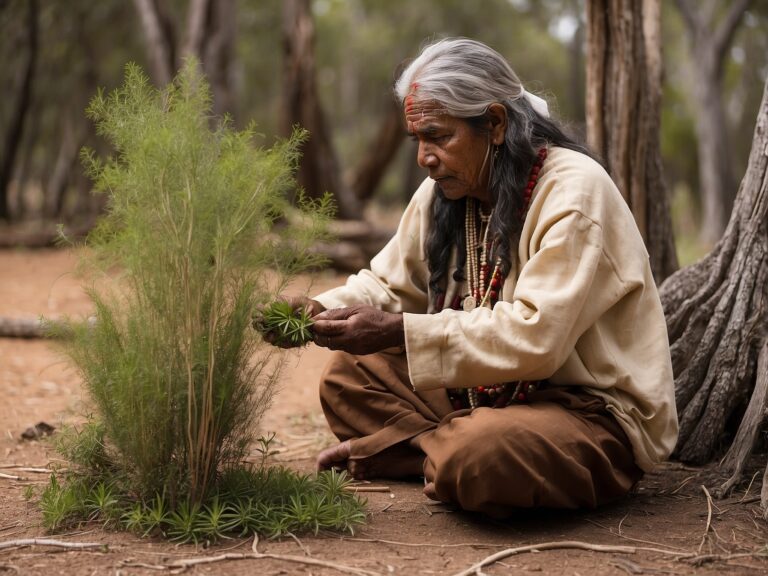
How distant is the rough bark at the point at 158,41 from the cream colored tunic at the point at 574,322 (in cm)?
809

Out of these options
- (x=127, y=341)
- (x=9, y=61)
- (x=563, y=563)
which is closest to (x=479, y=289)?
(x=563, y=563)

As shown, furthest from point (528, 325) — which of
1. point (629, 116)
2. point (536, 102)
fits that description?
point (629, 116)

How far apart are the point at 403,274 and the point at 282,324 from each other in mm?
814

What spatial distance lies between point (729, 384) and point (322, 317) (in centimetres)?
180

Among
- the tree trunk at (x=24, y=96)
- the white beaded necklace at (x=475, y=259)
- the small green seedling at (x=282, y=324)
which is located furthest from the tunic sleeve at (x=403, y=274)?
the tree trunk at (x=24, y=96)

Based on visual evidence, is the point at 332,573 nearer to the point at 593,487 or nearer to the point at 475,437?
the point at 475,437

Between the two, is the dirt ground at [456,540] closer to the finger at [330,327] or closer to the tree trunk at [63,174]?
the finger at [330,327]

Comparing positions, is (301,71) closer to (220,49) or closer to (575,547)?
(220,49)

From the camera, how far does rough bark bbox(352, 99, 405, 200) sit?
1266 cm

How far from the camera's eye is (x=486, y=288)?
3.32 meters

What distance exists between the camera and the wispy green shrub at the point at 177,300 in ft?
9.02

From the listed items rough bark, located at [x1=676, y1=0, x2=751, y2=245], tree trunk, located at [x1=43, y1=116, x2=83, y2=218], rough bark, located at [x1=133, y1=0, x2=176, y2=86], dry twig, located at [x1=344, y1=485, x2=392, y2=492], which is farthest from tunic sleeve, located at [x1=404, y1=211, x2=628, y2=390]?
tree trunk, located at [x1=43, y1=116, x2=83, y2=218]

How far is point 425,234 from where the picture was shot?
3578 mm

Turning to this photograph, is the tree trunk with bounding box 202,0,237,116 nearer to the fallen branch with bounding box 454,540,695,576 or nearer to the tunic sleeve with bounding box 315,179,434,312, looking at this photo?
the tunic sleeve with bounding box 315,179,434,312
